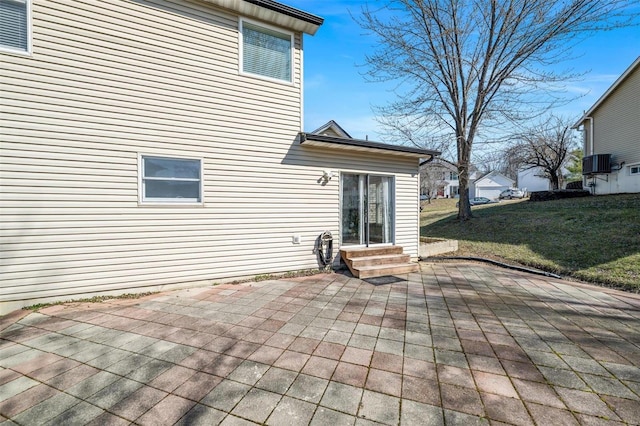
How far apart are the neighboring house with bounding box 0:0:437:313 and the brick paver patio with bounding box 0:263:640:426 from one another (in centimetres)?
93

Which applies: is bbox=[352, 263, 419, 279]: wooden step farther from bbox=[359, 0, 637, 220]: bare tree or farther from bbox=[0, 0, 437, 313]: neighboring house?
bbox=[359, 0, 637, 220]: bare tree

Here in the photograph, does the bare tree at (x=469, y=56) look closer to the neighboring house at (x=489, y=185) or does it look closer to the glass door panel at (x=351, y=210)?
the glass door panel at (x=351, y=210)

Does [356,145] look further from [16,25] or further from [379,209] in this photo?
[16,25]

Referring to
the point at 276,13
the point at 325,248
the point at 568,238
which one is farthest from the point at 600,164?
the point at 276,13

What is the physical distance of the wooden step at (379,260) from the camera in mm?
6324

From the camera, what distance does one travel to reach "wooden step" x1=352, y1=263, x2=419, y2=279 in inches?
238

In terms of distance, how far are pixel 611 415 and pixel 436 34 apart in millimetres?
13055

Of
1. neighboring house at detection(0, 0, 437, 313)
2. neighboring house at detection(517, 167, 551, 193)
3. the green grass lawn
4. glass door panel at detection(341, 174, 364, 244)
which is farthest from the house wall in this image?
neighboring house at detection(517, 167, 551, 193)

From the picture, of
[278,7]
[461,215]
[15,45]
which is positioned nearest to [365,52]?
[278,7]

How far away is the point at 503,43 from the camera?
11.1 meters

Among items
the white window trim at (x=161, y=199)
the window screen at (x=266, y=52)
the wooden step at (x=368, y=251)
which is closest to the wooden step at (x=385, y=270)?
the wooden step at (x=368, y=251)

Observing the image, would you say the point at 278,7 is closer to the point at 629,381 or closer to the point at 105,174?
the point at 105,174

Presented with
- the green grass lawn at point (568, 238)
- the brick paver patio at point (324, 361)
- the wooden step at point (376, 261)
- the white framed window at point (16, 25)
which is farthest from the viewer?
the green grass lawn at point (568, 238)

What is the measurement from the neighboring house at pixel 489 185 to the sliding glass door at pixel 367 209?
150 feet
